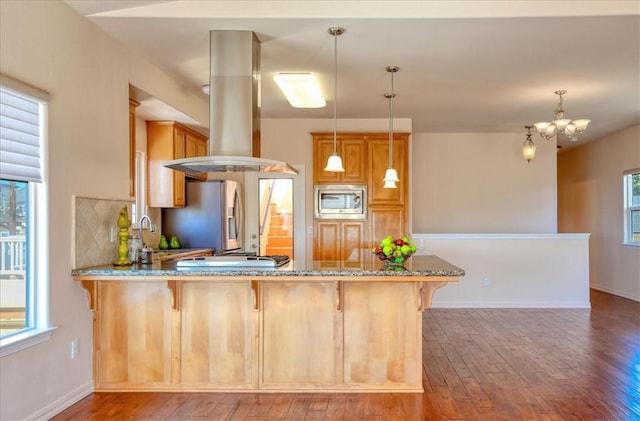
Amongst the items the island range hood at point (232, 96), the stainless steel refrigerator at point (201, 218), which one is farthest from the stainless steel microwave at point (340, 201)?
the island range hood at point (232, 96)

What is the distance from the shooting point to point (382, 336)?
125 inches

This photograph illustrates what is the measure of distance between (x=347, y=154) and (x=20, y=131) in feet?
13.9

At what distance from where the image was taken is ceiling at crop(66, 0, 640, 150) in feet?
10.2

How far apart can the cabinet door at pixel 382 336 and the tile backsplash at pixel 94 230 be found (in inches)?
70.9

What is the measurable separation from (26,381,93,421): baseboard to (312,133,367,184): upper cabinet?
3.89 m

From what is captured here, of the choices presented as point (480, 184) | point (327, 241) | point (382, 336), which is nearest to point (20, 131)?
point (382, 336)

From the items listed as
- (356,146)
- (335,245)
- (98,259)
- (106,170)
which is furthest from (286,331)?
(356,146)

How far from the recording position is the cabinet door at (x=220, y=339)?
3.18 meters

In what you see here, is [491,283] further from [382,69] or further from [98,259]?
[98,259]

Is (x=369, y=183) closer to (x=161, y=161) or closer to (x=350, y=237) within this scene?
(x=350, y=237)

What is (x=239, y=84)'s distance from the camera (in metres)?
3.33

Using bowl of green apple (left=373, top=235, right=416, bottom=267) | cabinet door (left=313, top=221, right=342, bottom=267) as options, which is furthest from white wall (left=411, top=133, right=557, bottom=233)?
bowl of green apple (left=373, top=235, right=416, bottom=267)

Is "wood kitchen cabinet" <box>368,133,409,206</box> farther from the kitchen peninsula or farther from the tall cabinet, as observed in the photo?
the kitchen peninsula

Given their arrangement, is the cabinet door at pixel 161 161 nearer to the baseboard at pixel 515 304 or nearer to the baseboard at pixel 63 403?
the baseboard at pixel 63 403
